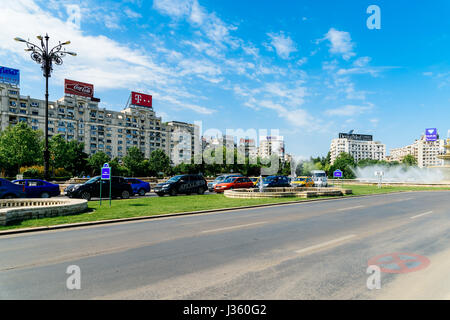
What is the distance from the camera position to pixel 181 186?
985 inches

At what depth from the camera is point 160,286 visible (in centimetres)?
465

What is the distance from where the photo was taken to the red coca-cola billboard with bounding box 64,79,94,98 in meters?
93.1

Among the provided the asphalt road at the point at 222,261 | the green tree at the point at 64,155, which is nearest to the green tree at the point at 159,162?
the green tree at the point at 64,155

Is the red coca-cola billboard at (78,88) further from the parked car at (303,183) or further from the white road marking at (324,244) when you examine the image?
the white road marking at (324,244)

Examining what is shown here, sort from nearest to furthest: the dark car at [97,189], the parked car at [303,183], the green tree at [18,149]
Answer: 1. the dark car at [97,189]
2. the parked car at [303,183]
3. the green tree at [18,149]

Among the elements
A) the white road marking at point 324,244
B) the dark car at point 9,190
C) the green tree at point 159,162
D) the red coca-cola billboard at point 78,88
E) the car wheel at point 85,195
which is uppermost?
the red coca-cola billboard at point 78,88

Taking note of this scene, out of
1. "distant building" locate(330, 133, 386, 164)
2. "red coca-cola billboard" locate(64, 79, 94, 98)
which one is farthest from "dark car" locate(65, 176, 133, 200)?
"distant building" locate(330, 133, 386, 164)

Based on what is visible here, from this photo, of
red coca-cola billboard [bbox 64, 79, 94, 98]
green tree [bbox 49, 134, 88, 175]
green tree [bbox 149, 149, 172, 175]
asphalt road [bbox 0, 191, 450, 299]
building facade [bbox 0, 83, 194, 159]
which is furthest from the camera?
building facade [bbox 0, 83, 194, 159]

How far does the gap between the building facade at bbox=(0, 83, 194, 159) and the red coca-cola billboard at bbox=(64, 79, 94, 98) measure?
12.9 metres

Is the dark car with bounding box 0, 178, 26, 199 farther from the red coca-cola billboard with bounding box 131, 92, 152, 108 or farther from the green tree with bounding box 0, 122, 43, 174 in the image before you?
the red coca-cola billboard with bounding box 131, 92, 152, 108

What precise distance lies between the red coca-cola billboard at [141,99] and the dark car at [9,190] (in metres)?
98.0

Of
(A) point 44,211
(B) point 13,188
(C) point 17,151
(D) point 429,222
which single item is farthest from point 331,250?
(C) point 17,151

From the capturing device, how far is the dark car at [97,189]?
1917cm
